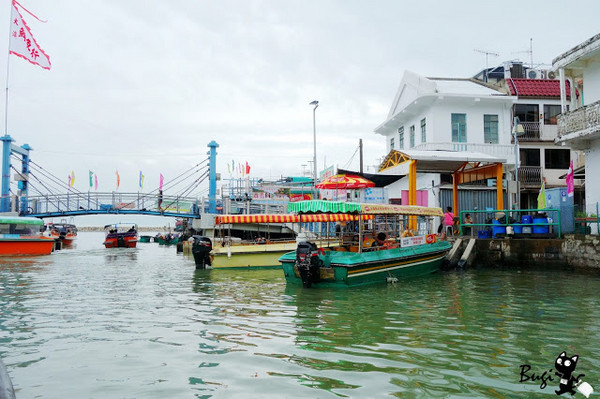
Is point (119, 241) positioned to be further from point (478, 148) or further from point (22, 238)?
point (478, 148)

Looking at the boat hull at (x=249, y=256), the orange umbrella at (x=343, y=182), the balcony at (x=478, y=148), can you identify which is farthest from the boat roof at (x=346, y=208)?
the balcony at (x=478, y=148)

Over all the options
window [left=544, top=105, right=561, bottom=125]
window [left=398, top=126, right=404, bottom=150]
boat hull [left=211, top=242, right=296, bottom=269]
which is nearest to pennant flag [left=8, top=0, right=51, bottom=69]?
boat hull [left=211, top=242, right=296, bottom=269]

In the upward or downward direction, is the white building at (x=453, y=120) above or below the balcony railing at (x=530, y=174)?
above

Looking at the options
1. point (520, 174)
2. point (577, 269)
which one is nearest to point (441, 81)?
point (520, 174)

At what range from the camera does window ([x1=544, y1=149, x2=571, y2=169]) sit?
86.3ft

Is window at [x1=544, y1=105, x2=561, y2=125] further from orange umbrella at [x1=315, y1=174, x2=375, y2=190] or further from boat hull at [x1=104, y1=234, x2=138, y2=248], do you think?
boat hull at [x1=104, y1=234, x2=138, y2=248]

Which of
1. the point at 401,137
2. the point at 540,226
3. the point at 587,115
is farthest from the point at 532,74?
the point at 540,226

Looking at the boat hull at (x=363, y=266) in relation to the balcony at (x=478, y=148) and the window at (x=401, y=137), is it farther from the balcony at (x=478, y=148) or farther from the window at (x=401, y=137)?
the window at (x=401, y=137)

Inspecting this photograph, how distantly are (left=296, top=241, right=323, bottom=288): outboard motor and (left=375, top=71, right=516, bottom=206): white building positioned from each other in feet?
44.7

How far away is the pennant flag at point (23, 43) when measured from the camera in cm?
1812

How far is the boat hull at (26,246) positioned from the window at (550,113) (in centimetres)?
3020

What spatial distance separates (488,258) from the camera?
1750 centimetres

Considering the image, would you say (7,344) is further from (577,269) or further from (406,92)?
(406,92)

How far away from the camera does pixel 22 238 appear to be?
26156mm
